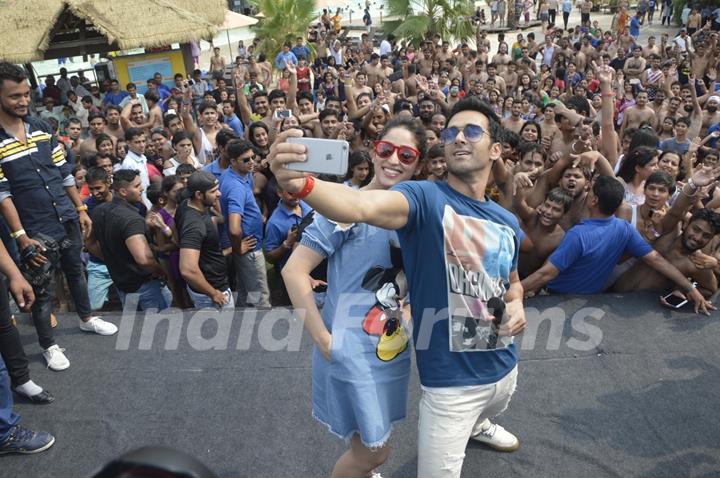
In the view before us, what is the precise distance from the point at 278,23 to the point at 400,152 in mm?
15565

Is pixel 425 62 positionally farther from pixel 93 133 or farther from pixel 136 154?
pixel 136 154

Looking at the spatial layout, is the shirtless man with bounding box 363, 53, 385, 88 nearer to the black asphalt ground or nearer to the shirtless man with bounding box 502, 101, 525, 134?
the shirtless man with bounding box 502, 101, 525, 134

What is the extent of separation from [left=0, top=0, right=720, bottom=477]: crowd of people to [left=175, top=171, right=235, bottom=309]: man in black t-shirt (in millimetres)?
15

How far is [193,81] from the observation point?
1218 centimetres

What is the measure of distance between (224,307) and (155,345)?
62 centimetres

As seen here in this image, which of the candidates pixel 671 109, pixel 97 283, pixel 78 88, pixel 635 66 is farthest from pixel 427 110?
pixel 78 88

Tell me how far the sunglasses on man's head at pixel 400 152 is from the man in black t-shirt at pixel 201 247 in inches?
86.4

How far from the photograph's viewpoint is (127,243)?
4.14 meters

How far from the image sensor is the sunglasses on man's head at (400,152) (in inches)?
93.5

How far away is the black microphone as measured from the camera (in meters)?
2.20

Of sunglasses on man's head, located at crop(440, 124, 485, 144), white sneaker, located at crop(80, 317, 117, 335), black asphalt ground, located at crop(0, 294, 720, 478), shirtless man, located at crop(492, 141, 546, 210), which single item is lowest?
black asphalt ground, located at crop(0, 294, 720, 478)

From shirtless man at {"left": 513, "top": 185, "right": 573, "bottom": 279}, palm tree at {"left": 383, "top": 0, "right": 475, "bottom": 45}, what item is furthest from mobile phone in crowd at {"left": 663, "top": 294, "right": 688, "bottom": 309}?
palm tree at {"left": 383, "top": 0, "right": 475, "bottom": 45}

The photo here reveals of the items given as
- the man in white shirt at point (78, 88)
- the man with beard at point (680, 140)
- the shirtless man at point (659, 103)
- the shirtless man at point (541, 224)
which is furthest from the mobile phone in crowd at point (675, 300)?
the man in white shirt at point (78, 88)

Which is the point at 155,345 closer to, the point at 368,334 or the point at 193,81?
the point at 368,334
